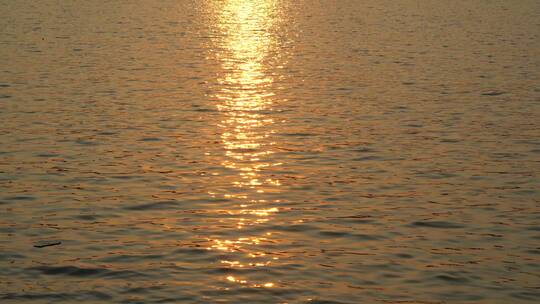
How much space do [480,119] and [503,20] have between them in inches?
1827

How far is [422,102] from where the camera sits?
3775cm

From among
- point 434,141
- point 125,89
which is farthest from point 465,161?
point 125,89

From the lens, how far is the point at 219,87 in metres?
42.8

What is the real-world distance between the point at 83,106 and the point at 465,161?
597 inches

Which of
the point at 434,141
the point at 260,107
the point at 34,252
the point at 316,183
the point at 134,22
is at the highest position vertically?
the point at 134,22

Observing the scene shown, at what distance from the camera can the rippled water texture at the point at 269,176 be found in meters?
17.8

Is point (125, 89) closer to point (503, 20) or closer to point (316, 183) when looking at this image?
point (316, 183)

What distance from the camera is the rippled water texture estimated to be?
17.8 m

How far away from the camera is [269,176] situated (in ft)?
84.2

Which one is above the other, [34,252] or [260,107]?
[260,107]

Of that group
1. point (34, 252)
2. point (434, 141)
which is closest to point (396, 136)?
point (434, 141)

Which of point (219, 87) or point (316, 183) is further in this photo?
point (219, 87)

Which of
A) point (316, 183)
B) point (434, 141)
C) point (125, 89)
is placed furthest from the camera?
point (125, 89)

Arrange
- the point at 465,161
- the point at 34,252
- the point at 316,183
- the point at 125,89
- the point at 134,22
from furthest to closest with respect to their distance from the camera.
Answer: the point at 134,22 → the point at 125,89 → the point at 465,161 → the point at 316,183 → the point at 34,252
